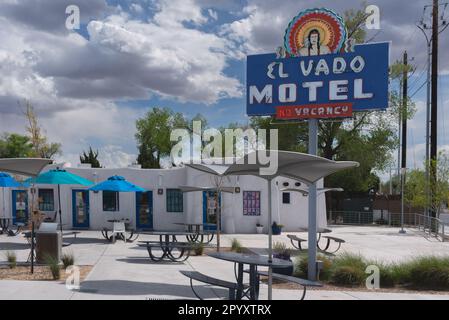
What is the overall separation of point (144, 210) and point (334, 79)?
13.2 m

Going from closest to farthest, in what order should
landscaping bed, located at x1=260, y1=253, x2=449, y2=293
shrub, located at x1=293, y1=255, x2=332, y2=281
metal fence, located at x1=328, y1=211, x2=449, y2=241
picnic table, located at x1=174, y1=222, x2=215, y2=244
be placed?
landscaping bed, located at x1=260, y1=253, x2=449, y2=293 → shrub, located at x1=293, y1=255, x2=332, y2=281 → picnic table, located at x1=174, y1=222, x2=215, y2=244 → metal fence, located at x1=328, y1=211, x2=449, y2=241

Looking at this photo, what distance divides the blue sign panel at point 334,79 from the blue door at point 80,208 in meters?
13.2

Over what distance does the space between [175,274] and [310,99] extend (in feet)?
17.9

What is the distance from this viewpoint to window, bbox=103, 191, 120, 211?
21547 millimetres

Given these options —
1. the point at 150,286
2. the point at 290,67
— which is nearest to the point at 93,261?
the point at 150,286

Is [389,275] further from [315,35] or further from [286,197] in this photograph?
[286,197]

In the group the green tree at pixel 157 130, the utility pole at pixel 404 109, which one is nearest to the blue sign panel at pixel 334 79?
the utility pole at pixel 404 109

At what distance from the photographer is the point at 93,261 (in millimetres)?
11523

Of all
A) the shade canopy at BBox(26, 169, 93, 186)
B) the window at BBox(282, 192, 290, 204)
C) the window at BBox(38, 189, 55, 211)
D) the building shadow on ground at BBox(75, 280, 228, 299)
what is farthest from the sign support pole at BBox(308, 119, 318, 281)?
the window at BBox(38, 189, 55, 211)

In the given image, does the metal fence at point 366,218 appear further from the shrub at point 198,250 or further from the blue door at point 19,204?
the shrub at point 198,250

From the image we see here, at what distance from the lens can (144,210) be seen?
21.7m

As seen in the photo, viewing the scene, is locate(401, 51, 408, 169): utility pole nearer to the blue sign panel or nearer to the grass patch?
the blue sign panel

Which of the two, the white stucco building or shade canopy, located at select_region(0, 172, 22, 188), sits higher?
shade canopy, located at select_region(0, 172, 22, 188)

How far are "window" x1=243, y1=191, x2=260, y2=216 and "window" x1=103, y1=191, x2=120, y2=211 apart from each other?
20.2 feet
